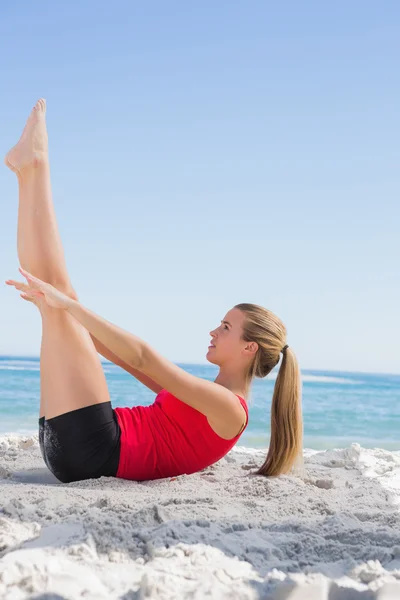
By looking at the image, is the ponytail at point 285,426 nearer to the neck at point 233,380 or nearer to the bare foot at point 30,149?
the neck at point 233,380

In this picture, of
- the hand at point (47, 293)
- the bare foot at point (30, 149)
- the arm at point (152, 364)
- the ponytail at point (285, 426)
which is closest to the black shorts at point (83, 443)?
the arm at point (152, 364)

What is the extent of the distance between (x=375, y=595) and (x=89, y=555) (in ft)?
2.63

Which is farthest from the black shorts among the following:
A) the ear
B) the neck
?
the ear

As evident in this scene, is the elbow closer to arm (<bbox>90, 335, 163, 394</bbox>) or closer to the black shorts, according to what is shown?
the black shorts

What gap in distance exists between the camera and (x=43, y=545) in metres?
1.93

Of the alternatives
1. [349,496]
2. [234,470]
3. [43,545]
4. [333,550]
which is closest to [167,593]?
[43,545]

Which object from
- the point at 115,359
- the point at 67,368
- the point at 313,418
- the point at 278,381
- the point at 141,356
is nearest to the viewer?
the point at 141,356

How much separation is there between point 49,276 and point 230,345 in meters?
0.94

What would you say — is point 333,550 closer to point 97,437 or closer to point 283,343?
point 97,437

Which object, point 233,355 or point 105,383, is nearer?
point 105,383

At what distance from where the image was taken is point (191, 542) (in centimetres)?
200

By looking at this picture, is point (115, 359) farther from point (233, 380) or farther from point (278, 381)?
point (278, 381)

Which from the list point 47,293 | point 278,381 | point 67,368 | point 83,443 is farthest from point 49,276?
point 278,381

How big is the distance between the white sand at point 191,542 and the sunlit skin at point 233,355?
0.51 meters
